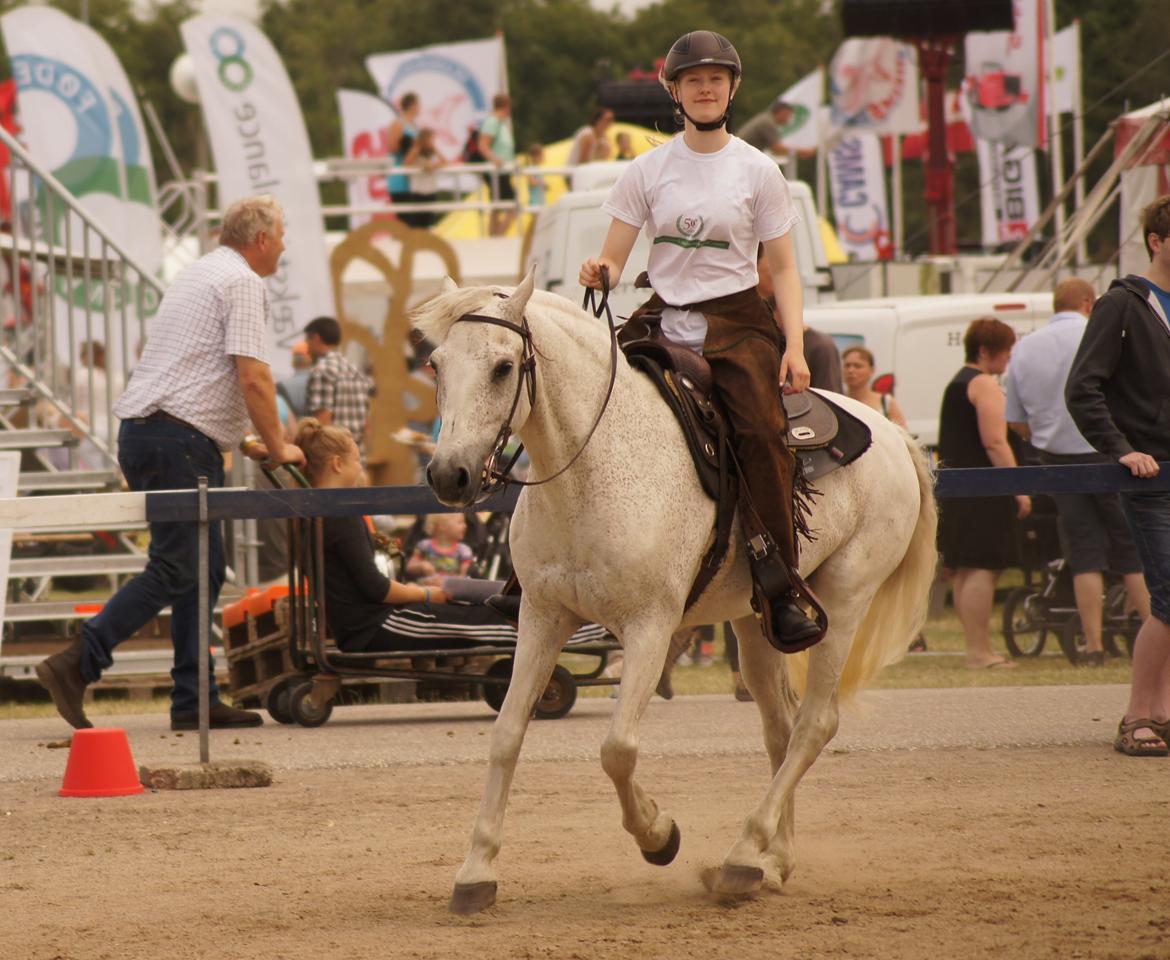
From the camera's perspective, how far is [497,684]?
34.7 feet

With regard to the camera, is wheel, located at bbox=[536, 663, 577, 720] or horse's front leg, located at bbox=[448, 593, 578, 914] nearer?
horse's front leg, located at bbox=[448, 593, 578, 914]

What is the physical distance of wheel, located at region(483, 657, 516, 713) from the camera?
10648mm

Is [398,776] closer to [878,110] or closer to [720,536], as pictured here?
[720,536]

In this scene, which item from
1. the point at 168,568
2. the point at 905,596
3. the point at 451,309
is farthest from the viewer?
the point at 168,568

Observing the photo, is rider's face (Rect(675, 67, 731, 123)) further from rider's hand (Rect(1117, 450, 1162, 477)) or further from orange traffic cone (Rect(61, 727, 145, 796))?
orange traffic cone (Rect(61, 727, 145, 796))

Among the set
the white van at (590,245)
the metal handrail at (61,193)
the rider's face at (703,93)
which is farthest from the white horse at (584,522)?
the white van at (590,245)

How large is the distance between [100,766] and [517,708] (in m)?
3.00

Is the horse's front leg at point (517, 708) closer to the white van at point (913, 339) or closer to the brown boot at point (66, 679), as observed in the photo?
the brown boot at point (66, 679)

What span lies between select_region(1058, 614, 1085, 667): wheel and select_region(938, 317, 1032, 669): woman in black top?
43 centimetres

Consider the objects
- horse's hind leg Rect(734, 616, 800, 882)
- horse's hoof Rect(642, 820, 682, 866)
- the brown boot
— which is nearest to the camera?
horse's hoof Rect(642, 820, 682, 866)

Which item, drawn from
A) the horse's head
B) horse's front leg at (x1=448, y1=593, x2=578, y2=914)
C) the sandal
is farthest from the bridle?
the sandal

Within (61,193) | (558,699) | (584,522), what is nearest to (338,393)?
(61,193)

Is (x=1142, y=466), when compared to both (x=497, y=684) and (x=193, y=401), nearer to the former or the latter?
(x=497, y=684)

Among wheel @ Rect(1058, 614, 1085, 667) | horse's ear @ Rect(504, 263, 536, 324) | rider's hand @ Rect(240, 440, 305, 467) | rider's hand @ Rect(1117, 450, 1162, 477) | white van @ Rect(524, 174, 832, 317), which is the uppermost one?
horse's ear @ Rect(504, 263, 536, 324)
